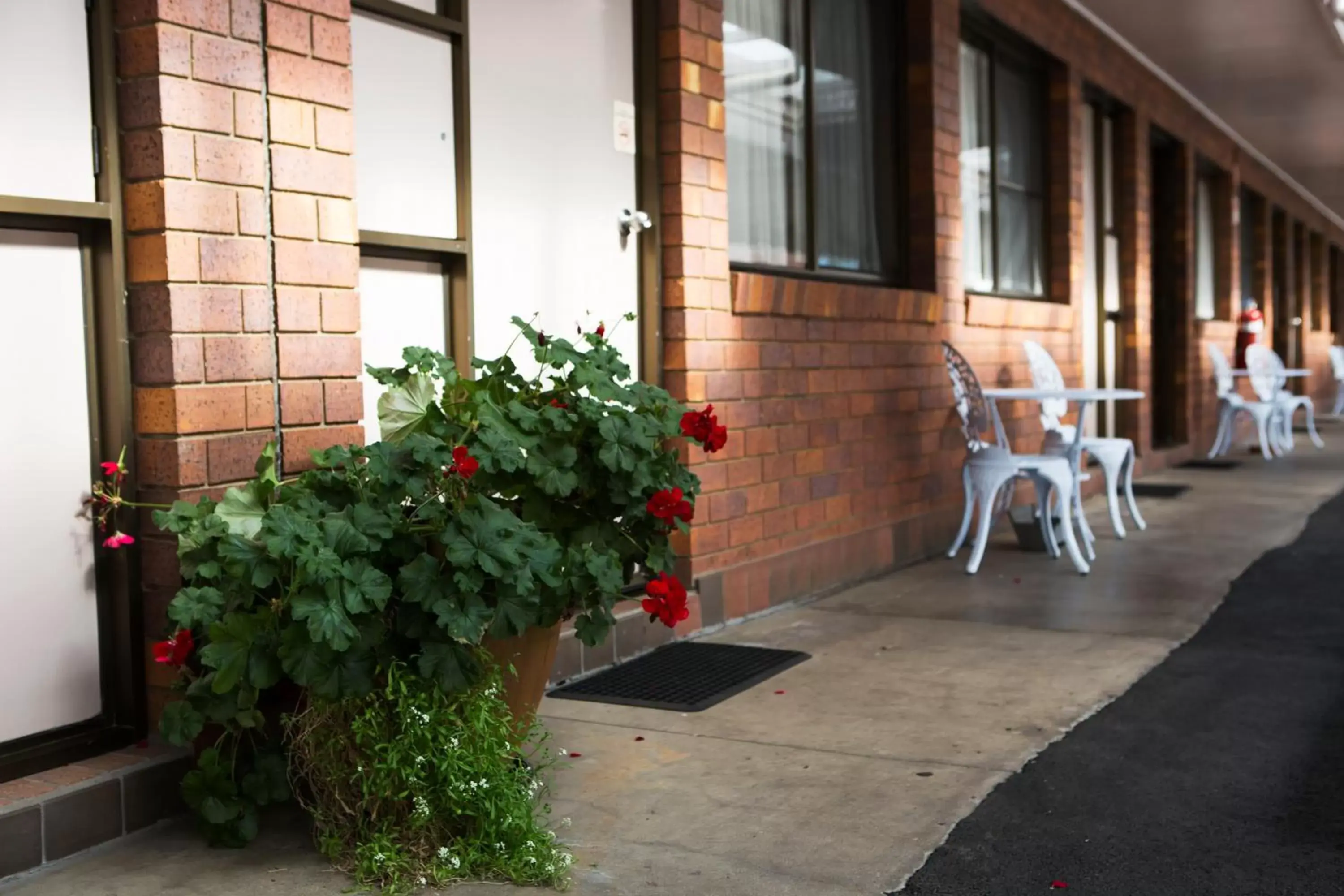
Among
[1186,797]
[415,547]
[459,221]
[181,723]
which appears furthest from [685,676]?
[181,723]

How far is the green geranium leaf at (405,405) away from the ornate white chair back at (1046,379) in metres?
4.49

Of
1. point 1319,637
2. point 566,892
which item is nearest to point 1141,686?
point 1319,637

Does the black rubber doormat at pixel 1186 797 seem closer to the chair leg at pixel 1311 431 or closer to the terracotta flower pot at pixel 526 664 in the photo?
the terracotta flower pot at pixel 526 664

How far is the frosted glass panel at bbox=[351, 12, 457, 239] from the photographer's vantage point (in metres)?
3.35

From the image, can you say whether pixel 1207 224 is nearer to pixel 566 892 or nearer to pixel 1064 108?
pixel 1064 108

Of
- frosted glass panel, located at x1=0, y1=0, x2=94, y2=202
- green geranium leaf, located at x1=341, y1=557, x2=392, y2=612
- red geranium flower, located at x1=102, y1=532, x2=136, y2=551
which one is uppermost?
frosted glass panel, located at x1=0, y1=0, x2=94, y2=202

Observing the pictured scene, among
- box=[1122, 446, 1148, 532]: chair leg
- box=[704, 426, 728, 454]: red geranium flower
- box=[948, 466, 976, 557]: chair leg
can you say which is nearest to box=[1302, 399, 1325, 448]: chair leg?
box=[1122, 446, 1148, 532]: chair leg

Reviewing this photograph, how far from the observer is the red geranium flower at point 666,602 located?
2.69 metres

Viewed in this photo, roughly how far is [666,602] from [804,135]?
3.36 metres

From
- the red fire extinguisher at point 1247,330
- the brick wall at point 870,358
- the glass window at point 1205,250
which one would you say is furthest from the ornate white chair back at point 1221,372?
the brick wall at point 870,358

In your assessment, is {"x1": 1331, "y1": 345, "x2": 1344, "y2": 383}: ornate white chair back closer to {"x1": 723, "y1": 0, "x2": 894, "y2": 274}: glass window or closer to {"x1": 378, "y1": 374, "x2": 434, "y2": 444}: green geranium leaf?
{"x1": 723, "y1": 0, "x2": 894, "y2": 274}: glass window

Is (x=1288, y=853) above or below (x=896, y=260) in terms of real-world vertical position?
below

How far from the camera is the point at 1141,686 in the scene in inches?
145

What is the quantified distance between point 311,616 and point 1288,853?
1.75m
